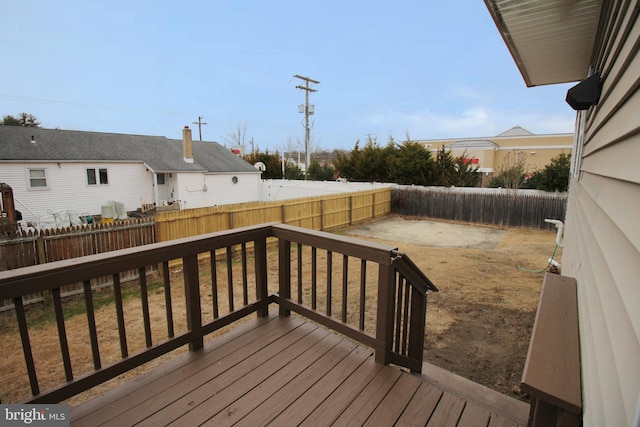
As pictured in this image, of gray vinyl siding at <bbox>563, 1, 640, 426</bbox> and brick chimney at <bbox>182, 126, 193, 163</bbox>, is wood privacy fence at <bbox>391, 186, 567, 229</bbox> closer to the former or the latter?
brick chimney at <bbox>182, 126, 193, 163</bbox>

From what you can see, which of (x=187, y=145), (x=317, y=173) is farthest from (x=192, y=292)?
(x=317, y=173)

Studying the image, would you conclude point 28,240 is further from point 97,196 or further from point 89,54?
point 89,54

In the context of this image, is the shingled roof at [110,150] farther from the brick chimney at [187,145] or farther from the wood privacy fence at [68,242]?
the wood privacy fence at [68,242]

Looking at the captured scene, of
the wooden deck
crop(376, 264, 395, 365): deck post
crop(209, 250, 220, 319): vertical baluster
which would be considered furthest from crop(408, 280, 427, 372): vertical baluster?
crop(209, 250, 220, 319): vertical baluster

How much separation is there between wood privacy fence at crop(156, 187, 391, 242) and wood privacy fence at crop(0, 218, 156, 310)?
0.46 metres

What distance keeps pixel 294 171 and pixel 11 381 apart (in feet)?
63.9

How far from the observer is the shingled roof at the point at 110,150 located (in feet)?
44.0

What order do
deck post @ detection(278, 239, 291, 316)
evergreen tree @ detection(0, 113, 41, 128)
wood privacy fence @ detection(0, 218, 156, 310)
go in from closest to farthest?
deck post @ detection(278, 239, 291, 316), wood privacy fence @ detection(0, 218, 156, 310), evergreen tree @ detection(0, 113, 41, 128)

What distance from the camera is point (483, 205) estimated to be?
1202cm

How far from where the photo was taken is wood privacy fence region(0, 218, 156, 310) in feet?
16.0

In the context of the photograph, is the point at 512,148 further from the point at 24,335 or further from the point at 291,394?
the point at 24,335

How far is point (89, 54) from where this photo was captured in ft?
73.4

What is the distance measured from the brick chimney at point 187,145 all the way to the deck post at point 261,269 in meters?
15.2

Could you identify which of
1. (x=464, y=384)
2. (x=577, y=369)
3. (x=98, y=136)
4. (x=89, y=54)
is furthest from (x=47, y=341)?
(x=89, y=54)
